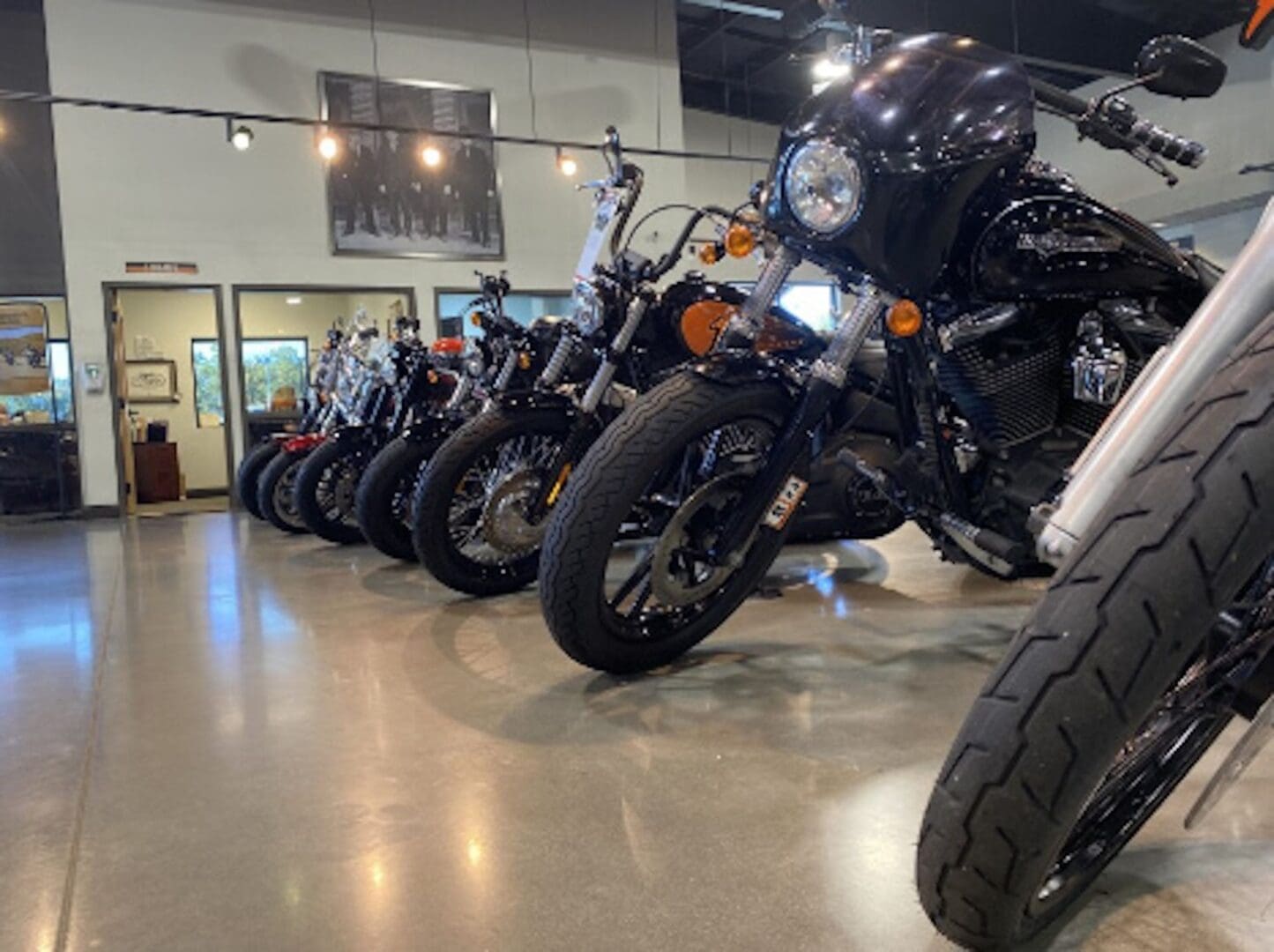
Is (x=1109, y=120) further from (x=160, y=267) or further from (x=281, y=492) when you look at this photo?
(x=160, y=267)

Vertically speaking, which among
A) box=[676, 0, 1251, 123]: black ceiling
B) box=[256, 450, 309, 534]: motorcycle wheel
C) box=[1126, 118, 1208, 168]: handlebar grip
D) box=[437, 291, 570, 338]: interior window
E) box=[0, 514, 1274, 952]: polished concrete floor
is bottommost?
box=[0, 514, 1274, 952]: polished concrete floor

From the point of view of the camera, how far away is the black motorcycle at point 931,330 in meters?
1.72

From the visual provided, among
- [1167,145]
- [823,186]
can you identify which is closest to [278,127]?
[823,186]

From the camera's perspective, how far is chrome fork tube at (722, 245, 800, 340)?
2.01 metres

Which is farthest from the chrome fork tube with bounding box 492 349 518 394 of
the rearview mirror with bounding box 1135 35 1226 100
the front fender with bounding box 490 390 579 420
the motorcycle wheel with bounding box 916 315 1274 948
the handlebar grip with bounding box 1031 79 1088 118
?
the motorcycle wheel with bounding box 916 315 1274 948

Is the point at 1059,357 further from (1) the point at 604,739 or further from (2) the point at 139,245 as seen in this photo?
(2) the point at 139,245

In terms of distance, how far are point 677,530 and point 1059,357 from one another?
0.84 meters

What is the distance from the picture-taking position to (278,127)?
883cm

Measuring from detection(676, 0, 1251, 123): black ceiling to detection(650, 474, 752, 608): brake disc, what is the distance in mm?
4435

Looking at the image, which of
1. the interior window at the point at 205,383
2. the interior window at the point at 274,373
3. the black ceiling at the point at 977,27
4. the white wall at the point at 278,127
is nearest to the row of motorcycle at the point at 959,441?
the black ceiling at the point at 977,27

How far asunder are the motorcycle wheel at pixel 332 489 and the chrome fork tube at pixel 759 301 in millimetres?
2957

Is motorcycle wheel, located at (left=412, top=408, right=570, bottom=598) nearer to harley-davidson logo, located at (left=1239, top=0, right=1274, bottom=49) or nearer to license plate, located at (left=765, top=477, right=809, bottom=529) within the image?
license plate, located at (left=765, top=477, right=809, bottom=529)

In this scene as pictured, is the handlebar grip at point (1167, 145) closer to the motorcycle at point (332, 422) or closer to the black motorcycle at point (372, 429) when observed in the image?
the black motorcycle at point (372, 429)

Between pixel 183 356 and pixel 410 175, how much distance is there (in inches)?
171
